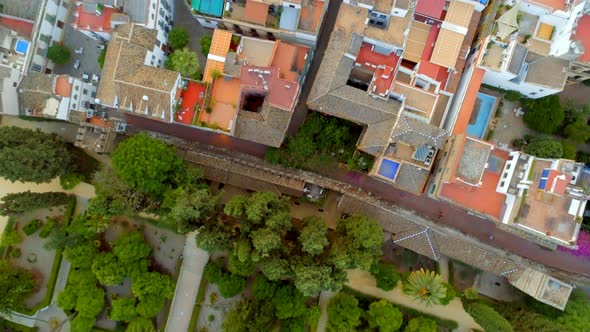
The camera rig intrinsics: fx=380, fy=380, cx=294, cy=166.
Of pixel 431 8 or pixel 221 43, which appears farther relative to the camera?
pixel 221 43

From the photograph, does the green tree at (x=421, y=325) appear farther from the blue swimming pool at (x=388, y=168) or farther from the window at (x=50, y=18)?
the window at (x=50, y=18)

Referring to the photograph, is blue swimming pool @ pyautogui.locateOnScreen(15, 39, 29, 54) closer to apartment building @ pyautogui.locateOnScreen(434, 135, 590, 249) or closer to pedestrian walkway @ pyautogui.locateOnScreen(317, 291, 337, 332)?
pedestrian walkway @ pyautogui.locateOnScreen(317, 291, 337, 332)

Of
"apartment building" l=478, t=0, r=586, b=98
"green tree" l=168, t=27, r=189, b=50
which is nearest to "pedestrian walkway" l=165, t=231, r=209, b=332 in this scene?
"green tree" l=168, t=27, r=189, b=50

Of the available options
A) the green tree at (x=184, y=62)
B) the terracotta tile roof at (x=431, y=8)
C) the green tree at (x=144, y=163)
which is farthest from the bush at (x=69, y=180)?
the terracotta tile roof at (x=431, y=8)

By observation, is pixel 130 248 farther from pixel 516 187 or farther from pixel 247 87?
pixel 516 187

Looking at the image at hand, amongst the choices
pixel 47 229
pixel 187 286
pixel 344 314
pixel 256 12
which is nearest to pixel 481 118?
pixel 344 314

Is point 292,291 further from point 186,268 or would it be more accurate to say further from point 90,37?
point 90,37
